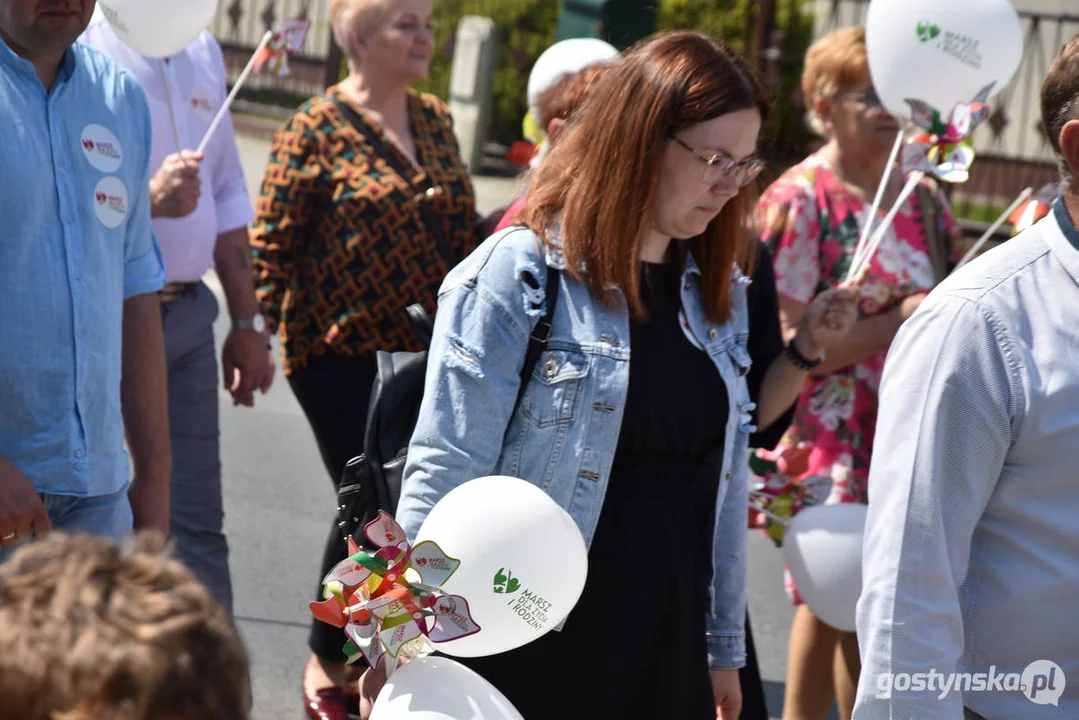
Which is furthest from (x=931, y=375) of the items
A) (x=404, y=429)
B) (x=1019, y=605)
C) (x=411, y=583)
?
(x=404, y=429)

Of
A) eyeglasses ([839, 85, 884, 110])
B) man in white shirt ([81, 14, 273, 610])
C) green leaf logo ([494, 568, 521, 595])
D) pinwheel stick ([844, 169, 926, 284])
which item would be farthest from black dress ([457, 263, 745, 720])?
eyeglasses ([839, 85, 884, 110])

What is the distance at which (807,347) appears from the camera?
126 inches

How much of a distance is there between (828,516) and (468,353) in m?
1.37

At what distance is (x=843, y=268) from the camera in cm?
416

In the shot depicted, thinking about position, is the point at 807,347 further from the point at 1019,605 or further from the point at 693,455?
the point at 1019,605

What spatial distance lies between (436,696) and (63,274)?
3.86 ft

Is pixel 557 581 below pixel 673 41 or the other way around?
below

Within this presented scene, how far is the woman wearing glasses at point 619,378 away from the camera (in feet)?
8.55

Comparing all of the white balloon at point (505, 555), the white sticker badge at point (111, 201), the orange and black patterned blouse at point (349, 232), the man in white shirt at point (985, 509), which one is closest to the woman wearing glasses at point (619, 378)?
the white balloon at point (505, 555)

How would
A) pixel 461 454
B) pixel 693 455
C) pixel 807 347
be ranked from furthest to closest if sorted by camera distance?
pixel 807 347, pixel 693 455, pixel 461 454

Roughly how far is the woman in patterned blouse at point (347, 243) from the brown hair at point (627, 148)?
1.58 meters

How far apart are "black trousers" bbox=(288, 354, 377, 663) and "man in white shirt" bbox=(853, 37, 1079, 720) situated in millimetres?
2446

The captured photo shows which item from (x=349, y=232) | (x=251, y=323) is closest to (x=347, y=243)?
(x=349, y=232)

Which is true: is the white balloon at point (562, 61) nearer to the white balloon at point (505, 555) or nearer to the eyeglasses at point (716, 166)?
the eyeglasses at point (716, 166)
